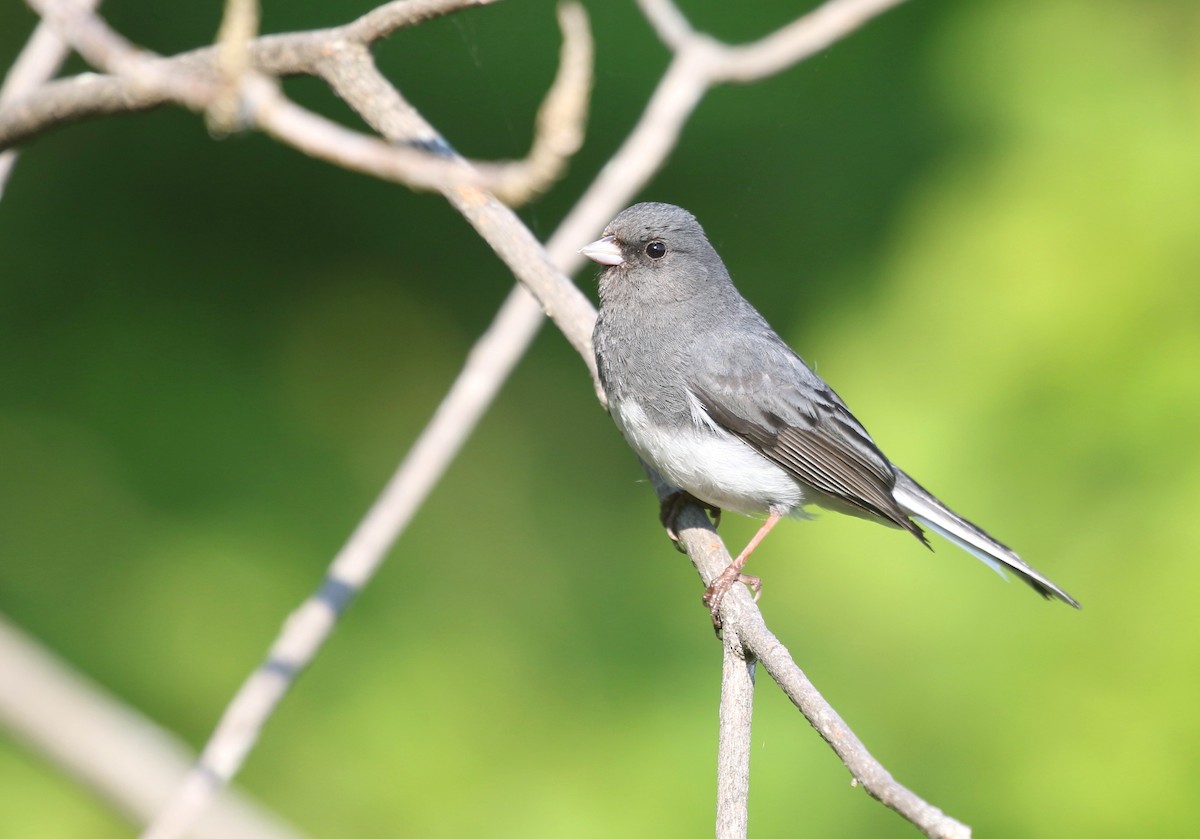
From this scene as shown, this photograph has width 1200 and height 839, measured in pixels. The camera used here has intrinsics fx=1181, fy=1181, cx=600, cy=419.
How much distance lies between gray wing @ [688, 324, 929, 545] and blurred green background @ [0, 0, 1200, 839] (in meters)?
0.34

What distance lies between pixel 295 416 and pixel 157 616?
509mm

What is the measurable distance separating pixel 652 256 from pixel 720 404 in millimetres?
289

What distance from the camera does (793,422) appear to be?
6.38ft

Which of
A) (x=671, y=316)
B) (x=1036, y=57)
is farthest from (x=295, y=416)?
(x=1036, y=57)

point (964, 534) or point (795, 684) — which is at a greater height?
point (964, 534)

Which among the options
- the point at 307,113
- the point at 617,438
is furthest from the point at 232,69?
the point at 617,438

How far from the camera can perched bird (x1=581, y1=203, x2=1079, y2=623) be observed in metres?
1.80

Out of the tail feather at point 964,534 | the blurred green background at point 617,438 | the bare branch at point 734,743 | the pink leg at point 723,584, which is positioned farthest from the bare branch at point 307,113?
the blurred green background at point 617,438

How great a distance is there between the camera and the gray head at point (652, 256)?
1.96 m

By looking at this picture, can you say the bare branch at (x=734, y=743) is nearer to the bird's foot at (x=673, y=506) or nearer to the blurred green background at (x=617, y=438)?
the bird's foot at (x=673, y=506)

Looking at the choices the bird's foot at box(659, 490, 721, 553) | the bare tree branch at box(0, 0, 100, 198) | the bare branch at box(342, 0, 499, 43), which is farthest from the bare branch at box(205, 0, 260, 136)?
the bird's foot at box(659, 490, 721, 553)

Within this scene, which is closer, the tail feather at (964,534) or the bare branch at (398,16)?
the bare branch at (398,16)

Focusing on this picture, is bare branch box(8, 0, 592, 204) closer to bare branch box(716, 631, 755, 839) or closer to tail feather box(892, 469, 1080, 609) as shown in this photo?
bare branch box(716, 631, 755, 839)

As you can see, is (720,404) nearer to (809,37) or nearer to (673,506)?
(673,506)
